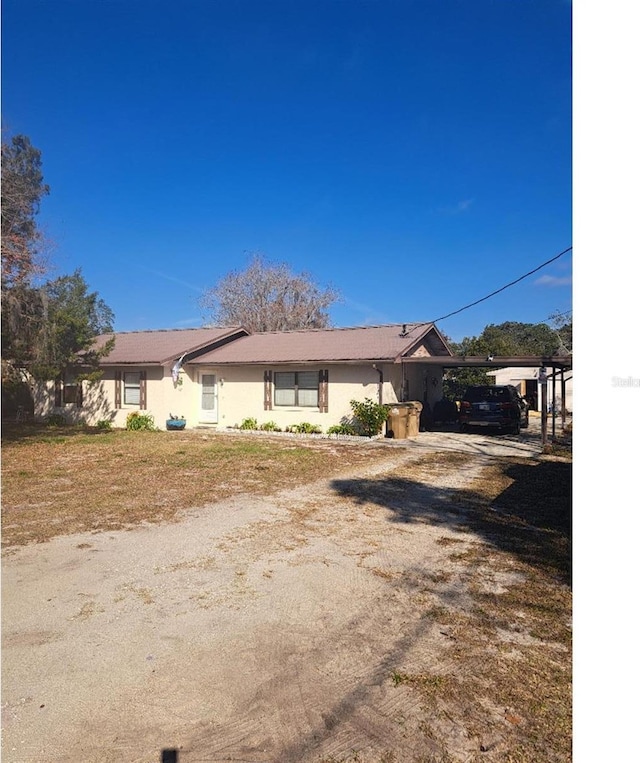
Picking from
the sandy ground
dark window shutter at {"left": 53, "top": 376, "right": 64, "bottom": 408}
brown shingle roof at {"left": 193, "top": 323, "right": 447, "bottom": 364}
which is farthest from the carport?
dark window shutter at {"left": 53, "top": 376, "right": 64, "bottom": 408}

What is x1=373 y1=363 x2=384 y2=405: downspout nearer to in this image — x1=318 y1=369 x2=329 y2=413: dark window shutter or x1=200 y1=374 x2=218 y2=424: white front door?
x1=318 y1=369 x2=329 y2=413: dark window shutter

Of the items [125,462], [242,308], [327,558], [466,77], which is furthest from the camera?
[242,308]

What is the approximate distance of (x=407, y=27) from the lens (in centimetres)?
306

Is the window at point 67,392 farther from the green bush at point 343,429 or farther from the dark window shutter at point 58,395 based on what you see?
the green bush at point 343,429

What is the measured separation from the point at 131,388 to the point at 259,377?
14.9 ft

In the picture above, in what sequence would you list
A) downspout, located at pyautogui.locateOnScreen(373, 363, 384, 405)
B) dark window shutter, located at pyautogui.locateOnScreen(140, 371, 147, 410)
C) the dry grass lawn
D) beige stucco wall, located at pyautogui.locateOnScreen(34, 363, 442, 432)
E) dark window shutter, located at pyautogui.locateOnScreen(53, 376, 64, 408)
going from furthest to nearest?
dark window shutter, located at pyautogui.locateOnScreen(53, 376, 64, 408)
dark window shutter, located at pyautogui.locateOnScreen(140, 371, 147, 410)
beige stucco wall, located at pyautogui.locateOnScreen(34, 363, 442, 432)
downspout, located at pyautogui.locateOnScreen(373, 363, 384, 405)
the dry grass lawn

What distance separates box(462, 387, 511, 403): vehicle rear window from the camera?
14344mm

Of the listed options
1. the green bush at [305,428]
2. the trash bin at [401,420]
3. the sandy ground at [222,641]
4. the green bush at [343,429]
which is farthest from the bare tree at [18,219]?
the trash bin at [401,420]

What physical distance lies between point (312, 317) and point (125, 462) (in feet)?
85.0

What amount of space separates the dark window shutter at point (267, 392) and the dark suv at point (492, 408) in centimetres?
584

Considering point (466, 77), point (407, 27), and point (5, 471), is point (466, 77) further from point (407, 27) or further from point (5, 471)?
point (5, 471)

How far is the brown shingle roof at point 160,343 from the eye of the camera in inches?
639

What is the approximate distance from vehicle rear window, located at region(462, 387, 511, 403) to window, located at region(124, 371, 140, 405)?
10588mm
